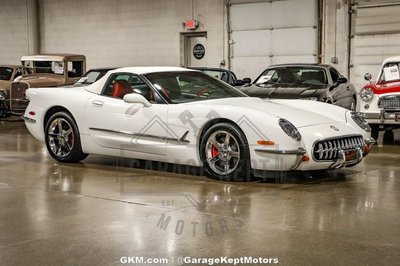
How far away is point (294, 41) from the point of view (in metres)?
16.9

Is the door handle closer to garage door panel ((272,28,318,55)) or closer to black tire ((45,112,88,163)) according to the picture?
black tire ((45,112,88,163))

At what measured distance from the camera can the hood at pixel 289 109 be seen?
671 cm

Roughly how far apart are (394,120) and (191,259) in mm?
7309

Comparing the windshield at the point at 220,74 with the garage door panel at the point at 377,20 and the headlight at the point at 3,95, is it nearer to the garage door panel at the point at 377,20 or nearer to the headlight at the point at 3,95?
the garage door panel at the point at 377,20

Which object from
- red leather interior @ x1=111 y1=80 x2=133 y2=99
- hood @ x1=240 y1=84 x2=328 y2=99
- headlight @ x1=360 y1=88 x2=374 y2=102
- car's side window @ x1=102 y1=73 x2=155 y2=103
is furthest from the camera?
headlight @ x1=360 y1=88 x2=374 y2=102

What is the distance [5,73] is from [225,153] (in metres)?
11.5

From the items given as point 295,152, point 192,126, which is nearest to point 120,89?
point 192,126

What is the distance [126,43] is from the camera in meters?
20.3

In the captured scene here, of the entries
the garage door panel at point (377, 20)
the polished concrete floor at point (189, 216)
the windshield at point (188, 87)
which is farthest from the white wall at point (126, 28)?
the polished concrete floor at point (189, 216)

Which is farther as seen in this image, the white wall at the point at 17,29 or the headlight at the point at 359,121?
the white wall at the point at 17,29

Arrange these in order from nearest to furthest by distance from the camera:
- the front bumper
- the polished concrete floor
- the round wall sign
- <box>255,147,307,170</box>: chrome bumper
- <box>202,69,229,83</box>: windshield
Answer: the polished concrete floor < <box>255,147,307,170</box>: chrome bumper < the front bumper < <box>202,69,229,83</box>: windshield < the round wall sign

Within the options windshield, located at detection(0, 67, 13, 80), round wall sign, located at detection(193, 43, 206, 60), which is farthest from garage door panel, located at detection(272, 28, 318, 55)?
windshield, located at detection(0, 67, 13, 80)

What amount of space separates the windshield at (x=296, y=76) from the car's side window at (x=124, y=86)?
15.2 ft

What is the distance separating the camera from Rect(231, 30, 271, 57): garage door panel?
17453 millimetres
